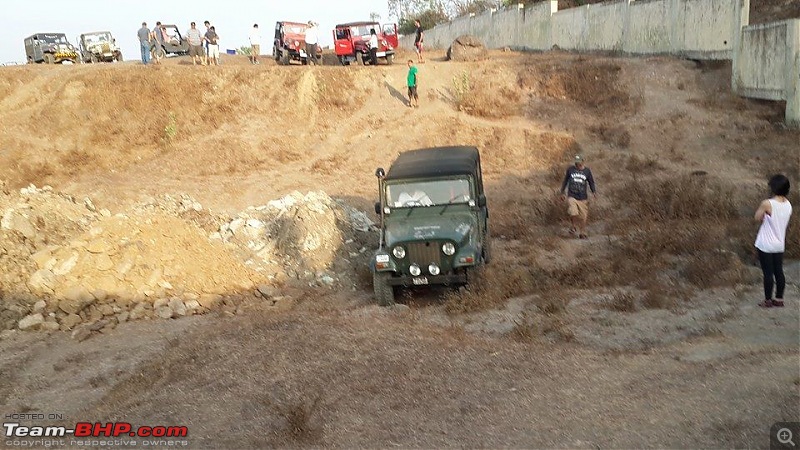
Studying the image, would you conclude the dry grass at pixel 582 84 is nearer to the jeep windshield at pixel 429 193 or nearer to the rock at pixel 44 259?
the jeep windshield at pixel 429 193

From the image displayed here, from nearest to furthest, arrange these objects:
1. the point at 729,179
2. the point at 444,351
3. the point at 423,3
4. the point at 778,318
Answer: the point at 444,351, the point at 778,318, the point at 729,179, the point at 423,3

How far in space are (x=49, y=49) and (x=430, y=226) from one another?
27313 mm

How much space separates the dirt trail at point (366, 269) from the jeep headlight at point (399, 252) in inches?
29.7

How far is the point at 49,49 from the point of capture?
3038cm

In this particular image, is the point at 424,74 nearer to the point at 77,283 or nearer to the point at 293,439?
the point at 77,283

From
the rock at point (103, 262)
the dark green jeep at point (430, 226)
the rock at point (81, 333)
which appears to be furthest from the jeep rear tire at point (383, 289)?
the rock at point (103, 262)

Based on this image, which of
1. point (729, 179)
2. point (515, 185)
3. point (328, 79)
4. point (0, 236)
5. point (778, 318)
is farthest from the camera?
point (328, 79)

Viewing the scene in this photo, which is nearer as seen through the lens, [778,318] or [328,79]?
[778,318]

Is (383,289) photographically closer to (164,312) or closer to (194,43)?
(164,312)

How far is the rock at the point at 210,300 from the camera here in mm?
10297

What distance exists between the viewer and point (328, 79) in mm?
23000

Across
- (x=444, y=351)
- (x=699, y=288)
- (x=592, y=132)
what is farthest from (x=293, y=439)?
(x=592, y=132)

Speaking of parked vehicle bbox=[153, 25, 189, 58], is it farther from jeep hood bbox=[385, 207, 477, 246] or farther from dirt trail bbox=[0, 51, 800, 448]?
jeep hood bbox=[385, 207, 477, 246]

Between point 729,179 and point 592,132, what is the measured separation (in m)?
4.55
